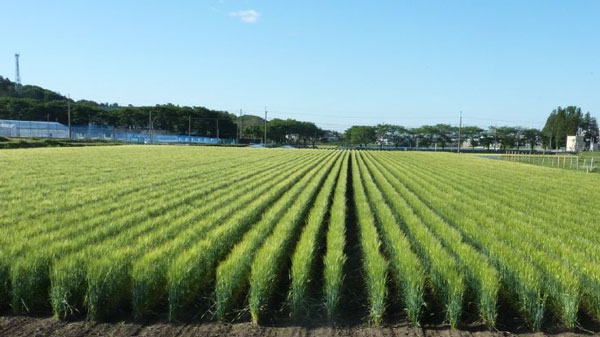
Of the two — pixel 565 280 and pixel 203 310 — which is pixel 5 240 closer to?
pixel 203 310

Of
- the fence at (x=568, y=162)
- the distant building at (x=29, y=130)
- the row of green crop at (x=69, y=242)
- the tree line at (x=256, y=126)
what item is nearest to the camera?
the row of green crop at (x=69, y=242)

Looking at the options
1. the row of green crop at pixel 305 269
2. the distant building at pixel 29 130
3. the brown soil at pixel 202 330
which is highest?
the distant building at pixel 29 130

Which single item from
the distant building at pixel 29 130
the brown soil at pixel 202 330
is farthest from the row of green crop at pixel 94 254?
the distant building at pixel 29 130

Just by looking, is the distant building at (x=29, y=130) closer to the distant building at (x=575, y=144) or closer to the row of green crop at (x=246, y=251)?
the row of green crop at (x=246, y=251)

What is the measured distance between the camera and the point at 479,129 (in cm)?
13700

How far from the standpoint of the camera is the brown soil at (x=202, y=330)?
431 centimetres

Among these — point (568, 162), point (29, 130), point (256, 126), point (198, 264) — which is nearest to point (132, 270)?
point (198, 264)

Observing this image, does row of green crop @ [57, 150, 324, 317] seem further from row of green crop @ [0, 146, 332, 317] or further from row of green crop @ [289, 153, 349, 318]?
row of green crop @ [289, 153, 349, 318]

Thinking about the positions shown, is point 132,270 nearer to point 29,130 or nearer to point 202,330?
point 202,330

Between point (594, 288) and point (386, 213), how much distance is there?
16.6 ft

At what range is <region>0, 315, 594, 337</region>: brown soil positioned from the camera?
431 centimetres

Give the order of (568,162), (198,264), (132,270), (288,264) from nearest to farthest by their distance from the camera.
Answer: (132,270) → (198,264) → (288,264) → (568,162)

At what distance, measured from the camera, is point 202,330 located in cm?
442

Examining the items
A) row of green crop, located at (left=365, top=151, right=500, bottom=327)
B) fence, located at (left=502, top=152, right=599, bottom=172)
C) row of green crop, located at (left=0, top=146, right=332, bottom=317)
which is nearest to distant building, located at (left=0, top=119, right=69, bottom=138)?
row of green crop, located at (left=0, top=146, right=332, bottom=317)
